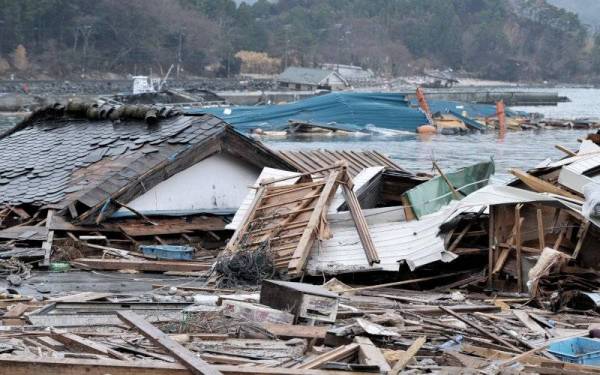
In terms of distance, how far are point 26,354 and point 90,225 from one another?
8.06 meters

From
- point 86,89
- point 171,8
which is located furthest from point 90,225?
point 171,8

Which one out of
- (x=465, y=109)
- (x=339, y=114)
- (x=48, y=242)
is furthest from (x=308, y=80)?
(x=48, y=242)

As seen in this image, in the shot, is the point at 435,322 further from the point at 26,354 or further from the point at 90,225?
the point at 90,225

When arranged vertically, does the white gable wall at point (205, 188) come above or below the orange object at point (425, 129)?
above

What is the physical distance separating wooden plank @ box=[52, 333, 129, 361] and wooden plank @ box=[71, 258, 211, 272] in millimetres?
5981

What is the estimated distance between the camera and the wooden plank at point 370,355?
769 centimetres

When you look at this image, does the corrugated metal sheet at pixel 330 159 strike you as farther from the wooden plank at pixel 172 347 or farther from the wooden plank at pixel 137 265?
the wooden plank at pixel 172 347

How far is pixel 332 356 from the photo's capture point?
7805 millimetres

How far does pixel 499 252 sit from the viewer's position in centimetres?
1404

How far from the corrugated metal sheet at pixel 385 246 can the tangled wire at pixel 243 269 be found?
2.24ft

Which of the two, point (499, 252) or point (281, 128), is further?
point (281, 128)

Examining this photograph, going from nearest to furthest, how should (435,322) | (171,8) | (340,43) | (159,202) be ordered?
(435,322), (159,202), (171,8), (340,43)

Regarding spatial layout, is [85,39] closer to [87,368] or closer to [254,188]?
[254,188]

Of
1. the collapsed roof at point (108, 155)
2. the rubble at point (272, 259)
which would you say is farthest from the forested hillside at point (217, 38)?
the rubble at point (272, 259)
